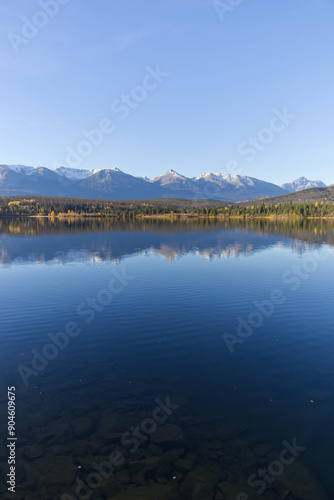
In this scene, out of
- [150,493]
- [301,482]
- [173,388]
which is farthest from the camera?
[173,388]

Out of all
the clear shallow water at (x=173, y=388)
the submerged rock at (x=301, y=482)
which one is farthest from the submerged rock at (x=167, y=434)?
the submerged rock at (x=301, y=482)

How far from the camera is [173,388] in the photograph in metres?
17.4

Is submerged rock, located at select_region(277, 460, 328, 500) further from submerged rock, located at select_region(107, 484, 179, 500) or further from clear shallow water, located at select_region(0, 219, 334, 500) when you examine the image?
submerged rock, located at select_region(107, 484, 179, 500)

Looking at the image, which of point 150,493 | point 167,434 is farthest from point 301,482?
point 150,493

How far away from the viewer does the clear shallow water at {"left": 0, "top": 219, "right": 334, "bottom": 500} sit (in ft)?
39.4

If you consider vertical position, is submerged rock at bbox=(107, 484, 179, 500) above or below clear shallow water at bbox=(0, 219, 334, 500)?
below

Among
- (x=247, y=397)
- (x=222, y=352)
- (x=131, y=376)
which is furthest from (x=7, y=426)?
(x=222, y=352)

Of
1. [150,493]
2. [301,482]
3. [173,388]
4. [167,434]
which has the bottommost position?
[301,482]

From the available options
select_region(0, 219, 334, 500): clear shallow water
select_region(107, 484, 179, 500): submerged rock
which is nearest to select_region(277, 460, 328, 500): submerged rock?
select_region(0, 219, 334, 500): clear shallow water

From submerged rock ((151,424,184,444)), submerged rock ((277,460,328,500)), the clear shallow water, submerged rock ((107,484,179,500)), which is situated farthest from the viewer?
submerged rock ((151,424,184,444))

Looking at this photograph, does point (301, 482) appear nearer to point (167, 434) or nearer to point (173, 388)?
point (167, 434)

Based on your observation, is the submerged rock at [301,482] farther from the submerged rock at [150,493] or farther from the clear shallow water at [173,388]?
the submerged rock at [150,493]

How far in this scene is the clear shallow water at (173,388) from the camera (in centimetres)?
1201

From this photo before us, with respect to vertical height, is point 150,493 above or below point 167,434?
below
